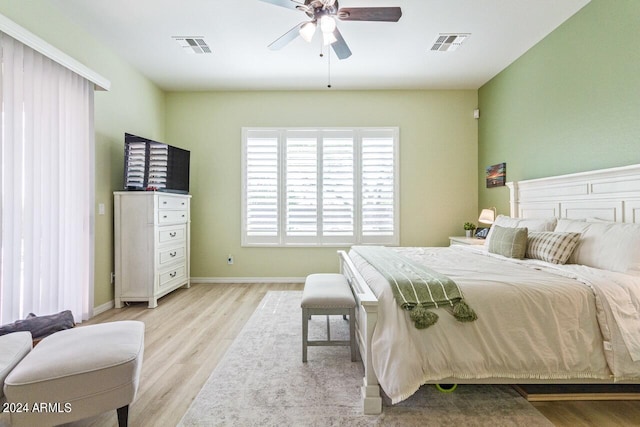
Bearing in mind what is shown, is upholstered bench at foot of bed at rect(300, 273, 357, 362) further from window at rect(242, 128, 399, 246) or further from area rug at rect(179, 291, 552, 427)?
window at rect(242, 128, 399, 246)

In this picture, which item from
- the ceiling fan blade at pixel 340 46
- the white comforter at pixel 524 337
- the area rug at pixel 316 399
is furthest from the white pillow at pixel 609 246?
the ceiling fan blade at pixel 340 46

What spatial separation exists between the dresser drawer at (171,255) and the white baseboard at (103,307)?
0.70 metres

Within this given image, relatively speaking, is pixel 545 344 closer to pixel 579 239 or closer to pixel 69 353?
pixel 579 239

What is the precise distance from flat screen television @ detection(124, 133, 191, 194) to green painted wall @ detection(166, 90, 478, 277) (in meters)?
0.62

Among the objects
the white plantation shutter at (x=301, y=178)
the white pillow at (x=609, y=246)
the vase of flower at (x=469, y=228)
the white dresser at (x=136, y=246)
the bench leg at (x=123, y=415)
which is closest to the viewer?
the bench leg at (x=123, y=415)

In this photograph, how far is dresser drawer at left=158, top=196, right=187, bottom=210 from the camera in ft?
12.3

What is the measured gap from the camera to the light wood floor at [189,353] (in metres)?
1.71

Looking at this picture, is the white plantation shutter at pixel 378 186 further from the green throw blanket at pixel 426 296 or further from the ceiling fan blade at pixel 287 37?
the green throw blanket at pixel 426 296

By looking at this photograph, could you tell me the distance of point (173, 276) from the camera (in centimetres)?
407

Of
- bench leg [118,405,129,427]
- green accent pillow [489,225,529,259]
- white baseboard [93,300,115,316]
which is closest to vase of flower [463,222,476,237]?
green accent pillow [489,225,529,259]

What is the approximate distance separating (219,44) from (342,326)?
3.47 meters

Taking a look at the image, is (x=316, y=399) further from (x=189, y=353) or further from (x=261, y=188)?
(x=261, y=188)

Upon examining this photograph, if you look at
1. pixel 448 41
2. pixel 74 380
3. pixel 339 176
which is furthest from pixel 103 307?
pixel 448 41

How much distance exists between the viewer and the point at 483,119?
15.3 ft
